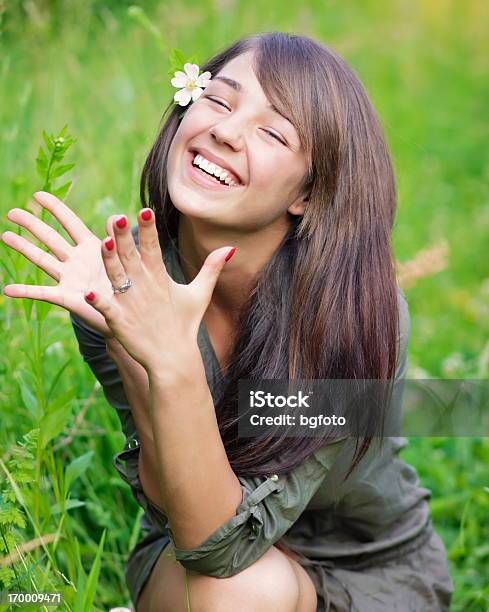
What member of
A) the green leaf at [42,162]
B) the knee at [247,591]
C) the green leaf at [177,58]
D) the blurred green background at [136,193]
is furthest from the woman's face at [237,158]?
the knee at [247,591]

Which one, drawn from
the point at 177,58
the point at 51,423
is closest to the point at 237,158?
the point at 177,58

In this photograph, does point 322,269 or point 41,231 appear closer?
point 41,231

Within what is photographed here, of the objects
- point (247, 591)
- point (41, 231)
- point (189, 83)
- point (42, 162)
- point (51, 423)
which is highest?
point (189, 83)

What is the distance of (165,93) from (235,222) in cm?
168

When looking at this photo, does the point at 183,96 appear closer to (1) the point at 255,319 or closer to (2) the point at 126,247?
(1) the point at 255,319

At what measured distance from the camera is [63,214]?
1.46 metres

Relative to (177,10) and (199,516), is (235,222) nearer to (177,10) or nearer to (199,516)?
(199,516)

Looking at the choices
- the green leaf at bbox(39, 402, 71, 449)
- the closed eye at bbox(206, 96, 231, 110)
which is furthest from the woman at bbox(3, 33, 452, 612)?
the green leaf at bbox(39, 402, 71, 449)

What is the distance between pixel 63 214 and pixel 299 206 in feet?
1.36

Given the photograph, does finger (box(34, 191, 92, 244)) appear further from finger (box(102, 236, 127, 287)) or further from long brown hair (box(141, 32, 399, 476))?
long brown hair (box(141, 32, 399, 476))

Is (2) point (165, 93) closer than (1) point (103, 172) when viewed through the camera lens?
No

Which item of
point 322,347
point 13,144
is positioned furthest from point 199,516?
point 13,144

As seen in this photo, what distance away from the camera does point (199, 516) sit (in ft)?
4.63

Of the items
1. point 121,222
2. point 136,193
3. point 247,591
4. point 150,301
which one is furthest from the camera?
point 136,193
